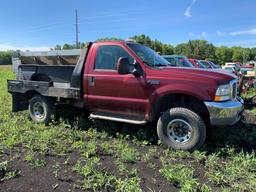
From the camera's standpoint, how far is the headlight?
197 inches

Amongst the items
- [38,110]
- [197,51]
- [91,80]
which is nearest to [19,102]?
[38,110]

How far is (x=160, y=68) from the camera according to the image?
18.3ft

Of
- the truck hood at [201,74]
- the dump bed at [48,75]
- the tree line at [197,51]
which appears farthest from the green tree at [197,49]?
the truck hood at [201,74]

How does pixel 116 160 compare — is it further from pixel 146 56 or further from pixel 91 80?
pixel 146 56

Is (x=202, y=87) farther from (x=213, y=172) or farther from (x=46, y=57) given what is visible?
(x=46, y=57)

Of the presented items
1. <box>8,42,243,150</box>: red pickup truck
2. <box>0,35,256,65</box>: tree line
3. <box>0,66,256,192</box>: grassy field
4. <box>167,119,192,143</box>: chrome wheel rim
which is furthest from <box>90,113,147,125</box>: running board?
<box>0,35,256,65</box>: tree line

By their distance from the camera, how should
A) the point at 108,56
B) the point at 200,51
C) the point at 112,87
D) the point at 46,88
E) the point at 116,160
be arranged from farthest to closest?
the point at 200,51, the point at 46,88, the point at 108,56, the point at 112,87, the point at 116,160

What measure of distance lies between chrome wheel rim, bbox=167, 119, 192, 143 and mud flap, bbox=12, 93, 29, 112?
4317 mm

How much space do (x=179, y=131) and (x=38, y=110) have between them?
374 centimetres

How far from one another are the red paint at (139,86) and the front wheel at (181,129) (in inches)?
13.5

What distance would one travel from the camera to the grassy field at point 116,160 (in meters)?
4.04

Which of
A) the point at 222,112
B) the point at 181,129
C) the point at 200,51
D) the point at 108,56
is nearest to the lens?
the point at 222,112

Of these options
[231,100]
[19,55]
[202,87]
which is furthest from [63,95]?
[231,100]

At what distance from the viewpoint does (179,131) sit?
5.39m
